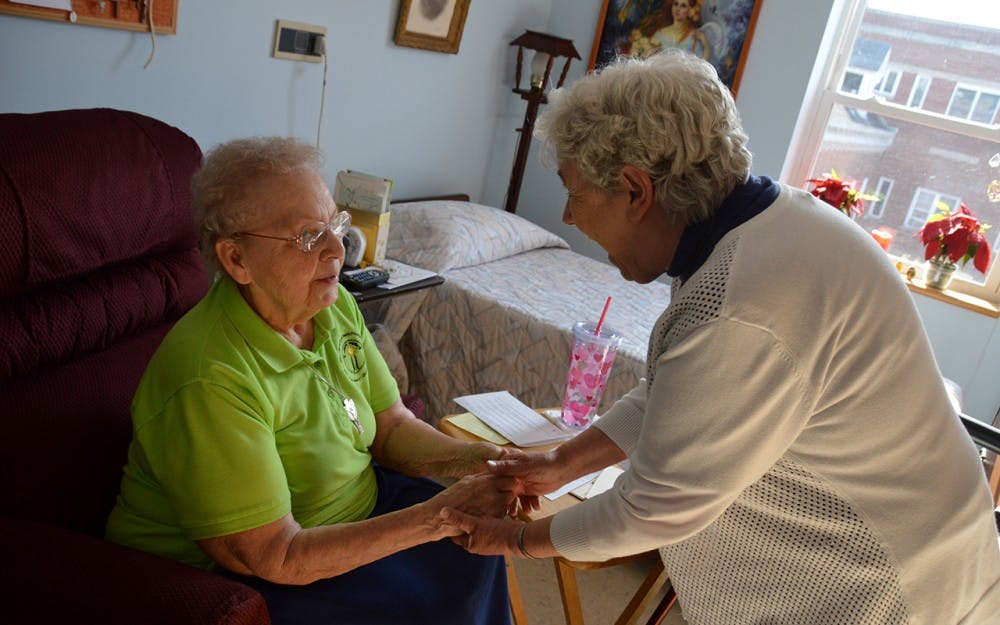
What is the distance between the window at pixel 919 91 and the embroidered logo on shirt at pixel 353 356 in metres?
2.99

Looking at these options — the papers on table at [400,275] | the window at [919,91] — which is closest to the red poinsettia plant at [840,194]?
the window at [919,91]

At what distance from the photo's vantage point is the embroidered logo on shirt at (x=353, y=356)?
61.1 inches

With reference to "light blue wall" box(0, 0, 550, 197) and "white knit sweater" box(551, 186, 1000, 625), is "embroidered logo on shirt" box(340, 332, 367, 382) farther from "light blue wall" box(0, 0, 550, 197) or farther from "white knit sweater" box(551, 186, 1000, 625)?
"light blue wall" box(0, 0, 550, 197)

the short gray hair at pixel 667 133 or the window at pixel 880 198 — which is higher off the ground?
the short gray hair at pixel 667 133

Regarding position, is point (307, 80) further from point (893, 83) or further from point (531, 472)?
point (893, 83)

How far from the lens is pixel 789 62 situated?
3.56m

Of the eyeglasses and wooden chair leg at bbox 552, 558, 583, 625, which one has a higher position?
the eyeglasses

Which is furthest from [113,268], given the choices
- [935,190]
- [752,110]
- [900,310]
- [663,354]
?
[935,190]

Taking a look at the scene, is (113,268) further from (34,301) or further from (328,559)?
(328,559)

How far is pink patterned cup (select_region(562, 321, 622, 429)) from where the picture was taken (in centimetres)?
186

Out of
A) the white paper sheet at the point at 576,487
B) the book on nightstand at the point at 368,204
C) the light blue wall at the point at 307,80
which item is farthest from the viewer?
the book on nightstand at the point at 368,204

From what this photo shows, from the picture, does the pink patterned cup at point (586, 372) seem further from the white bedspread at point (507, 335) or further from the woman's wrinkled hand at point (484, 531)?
the white bedspread at point (507, 335)

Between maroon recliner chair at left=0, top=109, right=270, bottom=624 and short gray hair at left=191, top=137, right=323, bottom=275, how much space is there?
0.24 m

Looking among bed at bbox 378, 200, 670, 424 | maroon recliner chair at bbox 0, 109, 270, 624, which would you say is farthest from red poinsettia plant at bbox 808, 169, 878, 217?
maroon recliner chair at bbox 0, 109, 270, 624
